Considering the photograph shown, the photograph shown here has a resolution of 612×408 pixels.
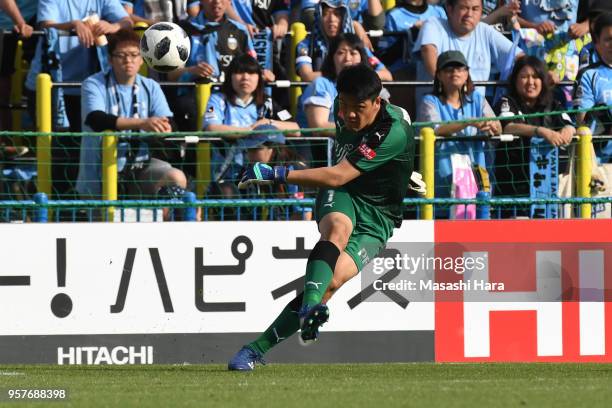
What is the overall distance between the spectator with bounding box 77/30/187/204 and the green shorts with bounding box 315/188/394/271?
301 centimetres

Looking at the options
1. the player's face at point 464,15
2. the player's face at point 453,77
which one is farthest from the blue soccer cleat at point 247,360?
the player's face at point 464,15

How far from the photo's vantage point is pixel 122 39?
11.3 m

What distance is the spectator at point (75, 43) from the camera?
11.9 meters

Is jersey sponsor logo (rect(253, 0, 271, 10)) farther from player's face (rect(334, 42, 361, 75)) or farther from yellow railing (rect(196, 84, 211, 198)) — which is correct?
yellow railing (rect(196, 84, 211, 198))

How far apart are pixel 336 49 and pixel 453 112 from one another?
1323mm

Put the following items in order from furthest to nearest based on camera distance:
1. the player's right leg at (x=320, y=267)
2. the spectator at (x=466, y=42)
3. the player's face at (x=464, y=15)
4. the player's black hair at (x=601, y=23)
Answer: the player's face at (x=464, y=15) < the spectator at (x=466, y=42) < the player's black hair at (x=601, y=23) < the player's right leg at (x=320, y=267)

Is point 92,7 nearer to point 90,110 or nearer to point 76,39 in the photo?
point 76,39

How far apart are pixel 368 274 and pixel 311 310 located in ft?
10.6

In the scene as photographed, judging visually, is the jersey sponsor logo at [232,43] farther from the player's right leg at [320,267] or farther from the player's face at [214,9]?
the player's right leg at [320,267]

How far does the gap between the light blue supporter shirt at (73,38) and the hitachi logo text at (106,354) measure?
2.84 m

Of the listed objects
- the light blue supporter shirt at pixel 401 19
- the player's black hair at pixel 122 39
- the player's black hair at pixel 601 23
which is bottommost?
the player's black hair at pixel 122 39

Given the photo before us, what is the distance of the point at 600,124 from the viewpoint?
38.7 feet

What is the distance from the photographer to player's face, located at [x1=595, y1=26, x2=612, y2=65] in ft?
40.3

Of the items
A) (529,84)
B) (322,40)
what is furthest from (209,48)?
(529,84)
